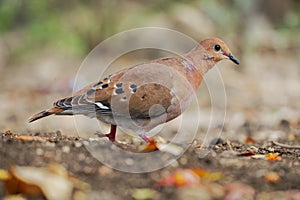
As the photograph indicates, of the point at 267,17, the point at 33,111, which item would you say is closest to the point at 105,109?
the point at 33,111

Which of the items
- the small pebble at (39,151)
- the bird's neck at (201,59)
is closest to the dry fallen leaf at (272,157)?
the bird's neck at (201,59)

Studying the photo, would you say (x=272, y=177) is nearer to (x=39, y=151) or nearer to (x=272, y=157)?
(x=272, y=157)

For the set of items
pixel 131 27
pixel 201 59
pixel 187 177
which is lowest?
pixel 187 177

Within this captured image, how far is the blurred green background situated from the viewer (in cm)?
1060

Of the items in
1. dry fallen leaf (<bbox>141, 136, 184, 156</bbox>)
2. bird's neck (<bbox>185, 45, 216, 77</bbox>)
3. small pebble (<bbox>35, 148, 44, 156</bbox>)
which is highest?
bird's neck (<bbox>185, 45, 216, 77</bbox>)

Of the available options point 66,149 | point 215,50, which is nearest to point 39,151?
point 66,149

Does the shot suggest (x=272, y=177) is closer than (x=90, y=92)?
Yes

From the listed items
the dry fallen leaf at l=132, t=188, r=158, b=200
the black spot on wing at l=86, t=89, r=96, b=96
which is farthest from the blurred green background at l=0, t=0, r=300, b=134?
the dry fallen leaf at l=132, t=188, r=158, b=200

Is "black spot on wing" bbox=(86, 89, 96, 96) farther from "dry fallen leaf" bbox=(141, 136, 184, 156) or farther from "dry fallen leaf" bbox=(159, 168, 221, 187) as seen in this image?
"dry fallen leaf" bbox=(159, 168, 221, 187)

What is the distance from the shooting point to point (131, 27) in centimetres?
1448

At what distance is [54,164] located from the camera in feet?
13.5

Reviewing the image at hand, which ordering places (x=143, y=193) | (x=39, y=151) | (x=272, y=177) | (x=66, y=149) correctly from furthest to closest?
(x=66, y=149), (x=39, y=151), (x=272, y=177), (x=143, y=193)

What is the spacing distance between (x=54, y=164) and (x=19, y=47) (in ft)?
35.6

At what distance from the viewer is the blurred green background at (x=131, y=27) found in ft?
34.8
